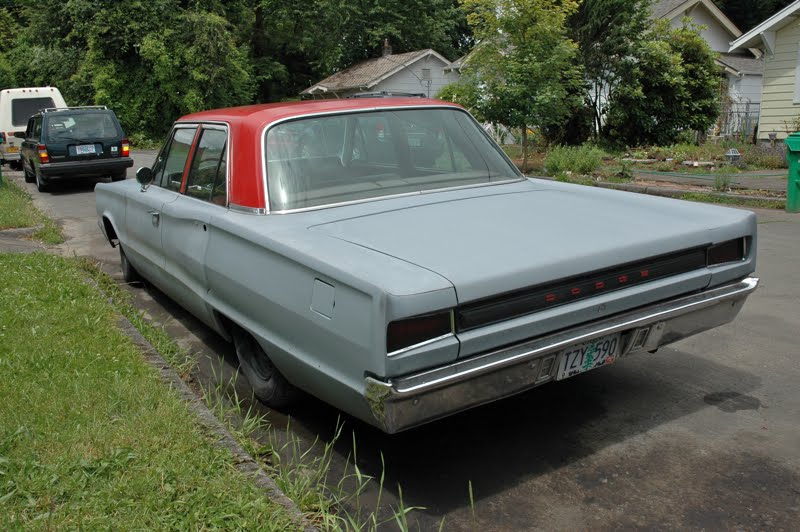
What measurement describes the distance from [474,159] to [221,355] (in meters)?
2.20

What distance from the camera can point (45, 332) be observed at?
4996 millimetres

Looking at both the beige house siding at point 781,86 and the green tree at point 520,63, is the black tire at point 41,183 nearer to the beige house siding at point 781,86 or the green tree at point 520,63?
the green tree at point 520,63

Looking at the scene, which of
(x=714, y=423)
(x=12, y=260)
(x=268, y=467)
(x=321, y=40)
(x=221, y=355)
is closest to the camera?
(x=268, y=467)

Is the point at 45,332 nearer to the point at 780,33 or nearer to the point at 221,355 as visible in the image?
the point at 221,355

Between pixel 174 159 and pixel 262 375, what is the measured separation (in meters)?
2.24

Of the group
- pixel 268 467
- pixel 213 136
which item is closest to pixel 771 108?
pixel 213 136

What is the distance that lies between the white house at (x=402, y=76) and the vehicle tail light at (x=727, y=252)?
36867 mm

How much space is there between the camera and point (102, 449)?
10.9 ft

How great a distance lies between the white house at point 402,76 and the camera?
4103 cm

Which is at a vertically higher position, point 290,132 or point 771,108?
point 771,108

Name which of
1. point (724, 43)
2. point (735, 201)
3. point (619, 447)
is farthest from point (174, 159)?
point (724, 43)

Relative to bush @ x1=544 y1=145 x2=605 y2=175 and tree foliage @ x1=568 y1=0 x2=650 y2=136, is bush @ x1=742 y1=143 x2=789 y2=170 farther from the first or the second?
tree foliage @ x1=568 y1=0 x2=650 y2=136

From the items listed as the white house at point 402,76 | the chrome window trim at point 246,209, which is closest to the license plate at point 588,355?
the chrome window trim at point 246,209

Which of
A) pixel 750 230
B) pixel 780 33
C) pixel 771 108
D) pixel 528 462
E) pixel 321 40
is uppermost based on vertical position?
pixel 321 40
